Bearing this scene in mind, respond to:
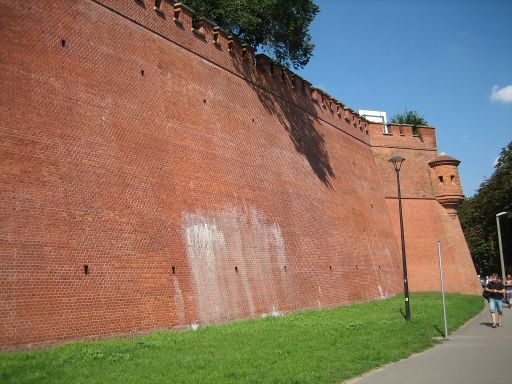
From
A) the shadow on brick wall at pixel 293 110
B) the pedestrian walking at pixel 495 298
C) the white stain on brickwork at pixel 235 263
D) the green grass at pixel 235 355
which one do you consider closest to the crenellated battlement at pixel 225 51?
the shadow on brick wall at pixel 293 110

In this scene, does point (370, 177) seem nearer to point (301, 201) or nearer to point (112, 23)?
point (301, 201)

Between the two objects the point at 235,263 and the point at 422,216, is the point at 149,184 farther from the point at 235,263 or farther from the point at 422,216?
the point at 422,216

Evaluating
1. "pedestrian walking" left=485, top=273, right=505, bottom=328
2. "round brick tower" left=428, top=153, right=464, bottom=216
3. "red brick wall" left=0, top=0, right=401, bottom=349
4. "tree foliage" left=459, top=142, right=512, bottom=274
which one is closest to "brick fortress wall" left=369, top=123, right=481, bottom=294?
"round brick tower" left=428, top=153, right=464, bottom=216

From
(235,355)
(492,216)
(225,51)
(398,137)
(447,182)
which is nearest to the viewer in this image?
(235,355)

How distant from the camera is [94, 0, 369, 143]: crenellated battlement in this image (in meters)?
16.0

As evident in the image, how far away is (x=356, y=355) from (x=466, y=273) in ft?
74.9

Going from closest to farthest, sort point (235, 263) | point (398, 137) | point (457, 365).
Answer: point (457, 365) < point (235, 263) < point (398, 137)

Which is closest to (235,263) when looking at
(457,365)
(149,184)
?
(149,184)

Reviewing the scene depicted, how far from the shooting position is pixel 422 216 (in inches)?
1222

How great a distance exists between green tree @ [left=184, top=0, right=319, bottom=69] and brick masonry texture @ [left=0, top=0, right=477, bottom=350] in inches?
72.8

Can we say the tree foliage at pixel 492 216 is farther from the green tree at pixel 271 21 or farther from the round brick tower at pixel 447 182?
the green tree at pixel 271 21

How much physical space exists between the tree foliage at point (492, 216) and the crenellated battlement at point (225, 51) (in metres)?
18.0

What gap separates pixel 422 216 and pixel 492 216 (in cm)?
1441

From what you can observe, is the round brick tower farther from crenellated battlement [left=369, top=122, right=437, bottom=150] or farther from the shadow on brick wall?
the shadow on brick wall
